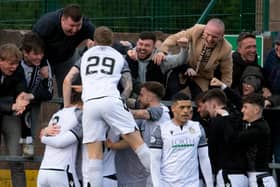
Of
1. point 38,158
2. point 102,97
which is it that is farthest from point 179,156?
point 38,158

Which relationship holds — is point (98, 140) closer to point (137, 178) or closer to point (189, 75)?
point (137, 178)

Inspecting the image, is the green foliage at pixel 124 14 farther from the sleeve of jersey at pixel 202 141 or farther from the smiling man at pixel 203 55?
the sleeve of jersey at pixel 202 141

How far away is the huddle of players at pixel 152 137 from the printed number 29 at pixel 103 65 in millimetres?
10

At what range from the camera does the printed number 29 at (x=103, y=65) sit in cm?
1173

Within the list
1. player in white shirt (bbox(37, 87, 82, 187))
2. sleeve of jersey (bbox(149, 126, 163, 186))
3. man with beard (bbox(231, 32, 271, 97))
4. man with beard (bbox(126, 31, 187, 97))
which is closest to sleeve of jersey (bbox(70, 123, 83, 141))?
player in white shirt (bbox(37, 87, 82, 187))

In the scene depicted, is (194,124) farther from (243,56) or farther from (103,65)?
(243,56)

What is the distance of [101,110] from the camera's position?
11.6 m

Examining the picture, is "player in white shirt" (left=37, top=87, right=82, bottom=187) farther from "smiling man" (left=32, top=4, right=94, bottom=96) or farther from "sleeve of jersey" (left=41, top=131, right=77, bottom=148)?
"smiling man" (left=32, top=4, right=94, bottom=96)

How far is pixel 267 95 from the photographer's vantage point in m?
12.9

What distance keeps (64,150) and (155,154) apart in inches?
38.2

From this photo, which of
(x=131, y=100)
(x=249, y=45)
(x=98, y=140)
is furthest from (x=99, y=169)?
(x=249, y=45)

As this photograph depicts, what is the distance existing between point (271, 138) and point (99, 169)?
2253 millimetres

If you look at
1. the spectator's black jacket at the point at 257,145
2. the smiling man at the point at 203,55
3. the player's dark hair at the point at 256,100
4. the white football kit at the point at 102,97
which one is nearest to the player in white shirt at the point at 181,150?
the white football kit at the point at 102,97

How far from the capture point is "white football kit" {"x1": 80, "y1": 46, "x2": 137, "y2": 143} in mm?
11578
